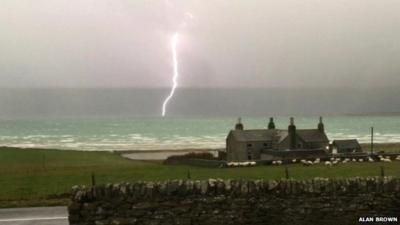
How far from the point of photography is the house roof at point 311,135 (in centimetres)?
5727

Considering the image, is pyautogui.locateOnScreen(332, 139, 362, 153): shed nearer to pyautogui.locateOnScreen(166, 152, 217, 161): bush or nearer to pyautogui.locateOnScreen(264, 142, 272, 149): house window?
pyautogui.locateOnScreen(264, 142, 272, 149): house window

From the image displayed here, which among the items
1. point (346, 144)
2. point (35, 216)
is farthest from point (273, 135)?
point (35, 216)

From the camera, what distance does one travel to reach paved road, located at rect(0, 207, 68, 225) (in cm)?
1504

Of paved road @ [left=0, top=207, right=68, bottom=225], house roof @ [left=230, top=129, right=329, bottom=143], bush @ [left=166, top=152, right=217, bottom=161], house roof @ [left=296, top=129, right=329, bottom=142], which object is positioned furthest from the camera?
bush @ [left=166, top=152, right=217, bottom=161]

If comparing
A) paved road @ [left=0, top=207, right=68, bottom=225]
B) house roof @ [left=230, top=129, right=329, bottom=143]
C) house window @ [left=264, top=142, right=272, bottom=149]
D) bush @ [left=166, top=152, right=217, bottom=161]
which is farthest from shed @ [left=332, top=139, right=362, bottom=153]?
paved road @ [left=0, top=207, right=68, bottom=225]

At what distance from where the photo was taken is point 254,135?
59.1 meters

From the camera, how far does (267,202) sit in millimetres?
12797

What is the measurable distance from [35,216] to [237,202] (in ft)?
24.4

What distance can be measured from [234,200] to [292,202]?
5.25 ft

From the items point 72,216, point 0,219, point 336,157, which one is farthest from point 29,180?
point 336,157

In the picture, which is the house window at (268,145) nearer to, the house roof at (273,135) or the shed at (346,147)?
the house roof at (273,135)

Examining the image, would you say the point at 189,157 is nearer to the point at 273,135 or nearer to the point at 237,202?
the point at 273,135

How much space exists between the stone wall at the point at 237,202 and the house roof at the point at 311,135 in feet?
145

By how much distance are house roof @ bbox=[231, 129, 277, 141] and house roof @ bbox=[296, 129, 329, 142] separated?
3446 millimetres
